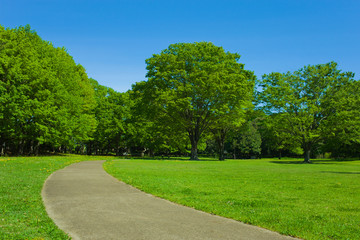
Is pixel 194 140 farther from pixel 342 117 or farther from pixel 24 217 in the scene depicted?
pixel 24 217

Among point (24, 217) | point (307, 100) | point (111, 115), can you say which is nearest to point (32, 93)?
point (111, 115)

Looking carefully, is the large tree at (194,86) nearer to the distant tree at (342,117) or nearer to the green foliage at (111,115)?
the distant tree at (342,117)

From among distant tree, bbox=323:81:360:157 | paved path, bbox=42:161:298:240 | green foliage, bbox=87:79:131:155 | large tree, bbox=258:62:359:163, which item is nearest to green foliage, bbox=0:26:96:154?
green foliage, bbox=87:79:131:155

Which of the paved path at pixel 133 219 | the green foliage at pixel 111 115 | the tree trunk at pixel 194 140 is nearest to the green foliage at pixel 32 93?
the green foliage at pixel 111 115

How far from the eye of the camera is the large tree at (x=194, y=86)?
1433 inches

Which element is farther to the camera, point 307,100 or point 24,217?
point 307,100

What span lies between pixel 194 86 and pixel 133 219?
31580 millimetres

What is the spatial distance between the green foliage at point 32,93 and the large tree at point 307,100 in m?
32.7

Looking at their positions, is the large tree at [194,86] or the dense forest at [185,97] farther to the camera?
the large tree at [194,86]

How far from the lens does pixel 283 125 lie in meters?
42.6

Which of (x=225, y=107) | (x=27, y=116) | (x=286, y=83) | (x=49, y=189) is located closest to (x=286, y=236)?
(x=49, y=189)

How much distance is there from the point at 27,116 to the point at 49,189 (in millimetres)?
26053

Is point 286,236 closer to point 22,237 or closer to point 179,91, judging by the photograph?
point 22,237

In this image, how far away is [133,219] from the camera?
6.15 m
